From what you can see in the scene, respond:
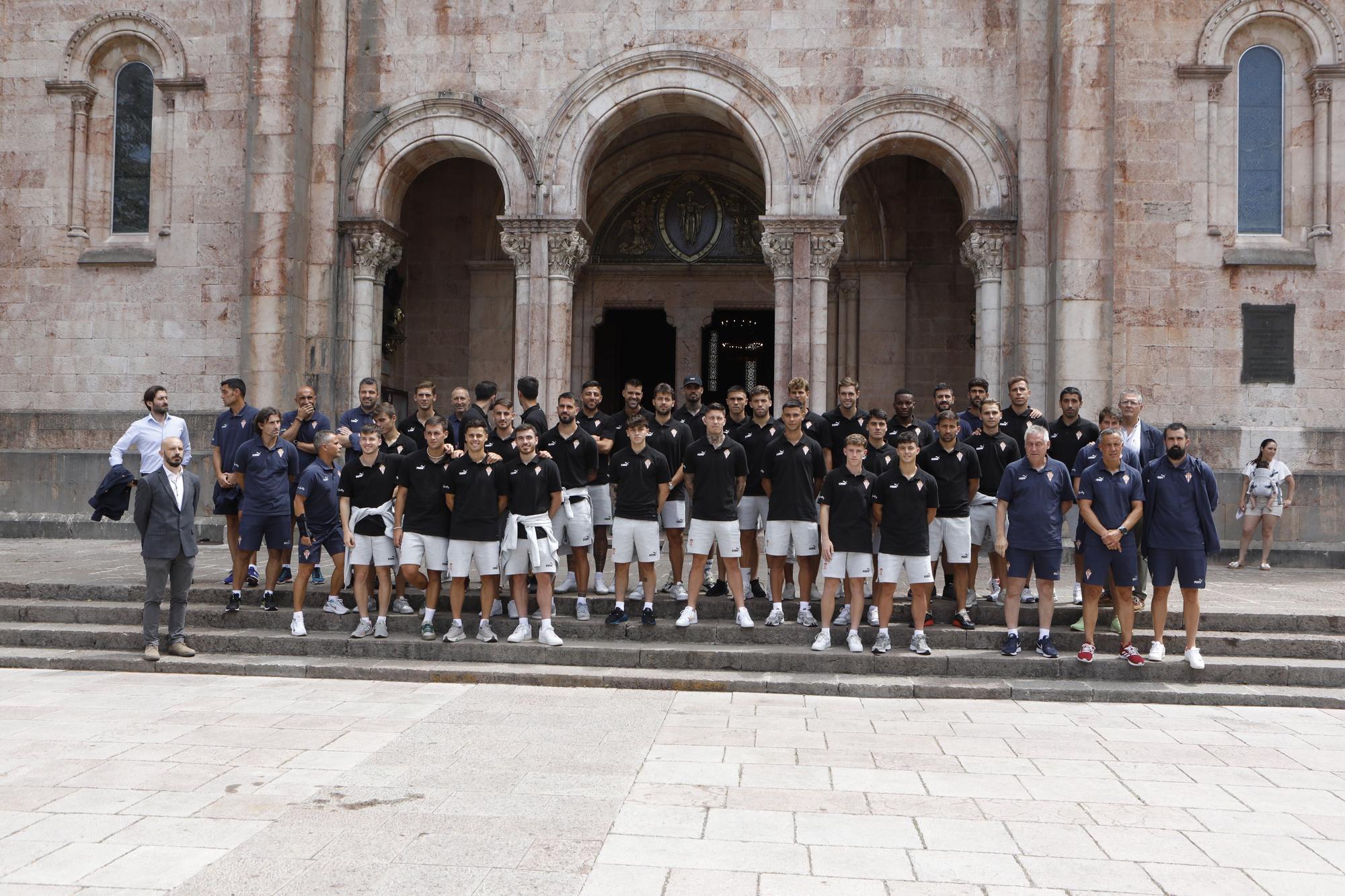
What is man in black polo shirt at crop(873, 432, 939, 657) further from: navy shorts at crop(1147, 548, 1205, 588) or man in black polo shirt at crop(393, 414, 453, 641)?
man in black polo shirt at crop(393, 414, 453, 641)

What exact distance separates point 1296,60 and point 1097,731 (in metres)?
11.7

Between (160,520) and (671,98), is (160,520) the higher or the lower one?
the lower one

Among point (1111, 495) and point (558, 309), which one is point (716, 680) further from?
point (558, 309)

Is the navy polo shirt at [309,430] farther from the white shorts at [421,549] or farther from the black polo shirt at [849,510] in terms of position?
the black polo shirt at [849,510]

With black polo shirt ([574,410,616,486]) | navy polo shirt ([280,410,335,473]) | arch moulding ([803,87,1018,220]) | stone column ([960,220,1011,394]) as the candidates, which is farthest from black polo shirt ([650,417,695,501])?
stone column ([960,220,1011,394])

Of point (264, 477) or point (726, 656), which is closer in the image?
point (726, 656)

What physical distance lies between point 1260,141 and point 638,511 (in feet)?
36.0

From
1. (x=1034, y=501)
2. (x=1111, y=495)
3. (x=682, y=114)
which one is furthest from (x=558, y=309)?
(x=1111, y=495)

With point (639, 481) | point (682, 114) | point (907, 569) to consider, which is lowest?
point (907, 569)

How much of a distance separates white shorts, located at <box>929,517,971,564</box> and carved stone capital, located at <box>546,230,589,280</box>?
760 cm

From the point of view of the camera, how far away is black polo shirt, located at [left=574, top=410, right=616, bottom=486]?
10.0 metres

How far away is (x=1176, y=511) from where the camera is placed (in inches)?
337

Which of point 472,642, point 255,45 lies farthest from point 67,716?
point 255,45

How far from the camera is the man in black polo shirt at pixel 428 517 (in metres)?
9.11
